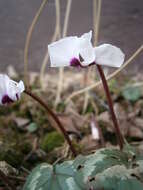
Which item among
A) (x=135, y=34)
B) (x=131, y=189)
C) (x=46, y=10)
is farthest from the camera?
(x=135, y=34)

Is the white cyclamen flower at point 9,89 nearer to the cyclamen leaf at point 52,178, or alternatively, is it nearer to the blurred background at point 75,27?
the cyclamen leaf at point 52,178

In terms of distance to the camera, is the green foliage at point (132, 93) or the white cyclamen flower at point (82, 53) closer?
the white cyclamen flower at point (82, 53)

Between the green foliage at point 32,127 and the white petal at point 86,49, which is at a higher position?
the white petal at point 86,49

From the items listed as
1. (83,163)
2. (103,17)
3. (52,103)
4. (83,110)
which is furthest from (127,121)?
(83,163)

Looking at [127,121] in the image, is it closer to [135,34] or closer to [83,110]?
[83,110]

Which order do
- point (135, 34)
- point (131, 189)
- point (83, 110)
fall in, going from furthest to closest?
point (135, 34) → point (83, 110) → point (131, 189)

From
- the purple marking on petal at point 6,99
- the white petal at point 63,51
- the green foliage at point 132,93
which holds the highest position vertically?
the white petal at point 63,51

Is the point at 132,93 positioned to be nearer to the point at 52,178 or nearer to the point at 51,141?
the point at 51,141

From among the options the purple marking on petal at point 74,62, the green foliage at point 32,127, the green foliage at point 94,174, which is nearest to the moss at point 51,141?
the green foliage at point 32,127
